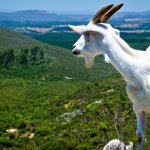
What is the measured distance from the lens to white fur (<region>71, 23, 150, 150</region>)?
13.5 ft

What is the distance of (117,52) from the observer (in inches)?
162

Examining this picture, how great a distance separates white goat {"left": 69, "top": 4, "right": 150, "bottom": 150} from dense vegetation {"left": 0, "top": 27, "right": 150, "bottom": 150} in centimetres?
159

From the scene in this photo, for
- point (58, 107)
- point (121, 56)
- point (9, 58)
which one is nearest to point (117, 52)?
point (121, 56)

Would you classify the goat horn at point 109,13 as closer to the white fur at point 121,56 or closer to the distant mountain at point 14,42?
the white fur at point 121,56

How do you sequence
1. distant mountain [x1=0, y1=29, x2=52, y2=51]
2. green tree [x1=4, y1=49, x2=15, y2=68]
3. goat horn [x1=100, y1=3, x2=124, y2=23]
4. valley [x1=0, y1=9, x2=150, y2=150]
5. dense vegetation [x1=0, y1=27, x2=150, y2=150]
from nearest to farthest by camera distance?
goat horn [x1=100, y1=3, x2=124, y2=23] → dense vegetation [x1=0, y1=27, x2=150, y2=150] → valley [x1=0, y1=9, x2=150, y2=150] → green tree [x1=4, y1=49, x2=15, y2=68] → distant mountain [x1=0, y1=29, x2=52, y2=51]

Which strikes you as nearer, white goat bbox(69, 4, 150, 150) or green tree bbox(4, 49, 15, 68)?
white goat bbox(69, 4, 150, 150)

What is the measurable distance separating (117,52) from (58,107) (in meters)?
25.4

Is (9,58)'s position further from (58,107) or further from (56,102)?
(58,107)

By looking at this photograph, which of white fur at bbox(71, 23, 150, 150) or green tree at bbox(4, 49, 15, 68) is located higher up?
white fur at bbox(71, 23, 150, 150)

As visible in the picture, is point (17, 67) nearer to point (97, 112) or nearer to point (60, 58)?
point (60, 58)

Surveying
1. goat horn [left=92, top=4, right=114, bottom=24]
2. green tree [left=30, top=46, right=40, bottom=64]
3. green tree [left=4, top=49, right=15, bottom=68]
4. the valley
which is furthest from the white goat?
green tree [left=30, top=46, right=40, bottom=64]

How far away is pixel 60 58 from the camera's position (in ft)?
261

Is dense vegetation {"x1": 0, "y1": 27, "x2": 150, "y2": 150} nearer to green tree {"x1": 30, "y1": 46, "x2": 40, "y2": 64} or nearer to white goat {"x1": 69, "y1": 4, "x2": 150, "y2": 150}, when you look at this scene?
green tree {"x1": 30, "y1": 46, "x2": 40, "y2": 64}

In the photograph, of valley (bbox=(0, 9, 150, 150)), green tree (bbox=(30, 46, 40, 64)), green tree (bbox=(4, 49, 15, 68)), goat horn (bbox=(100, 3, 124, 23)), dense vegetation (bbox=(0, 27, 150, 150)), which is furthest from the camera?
green tree (bbox=(30, 46, 40, 64))
